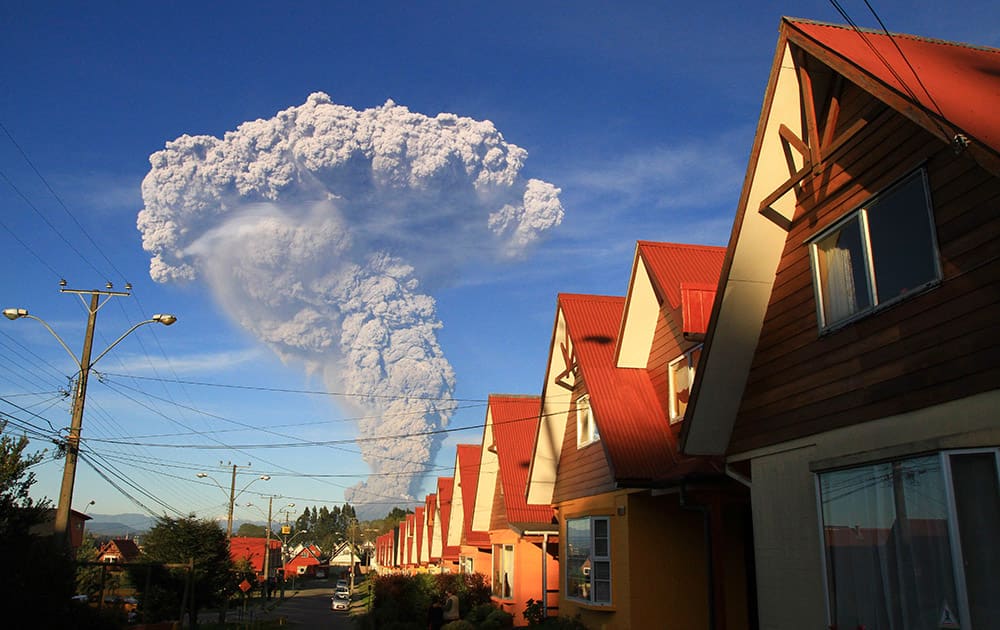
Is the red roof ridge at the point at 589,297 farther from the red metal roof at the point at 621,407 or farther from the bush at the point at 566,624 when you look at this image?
the bush at the point at 566,624

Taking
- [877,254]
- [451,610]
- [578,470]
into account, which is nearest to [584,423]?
[578,470]

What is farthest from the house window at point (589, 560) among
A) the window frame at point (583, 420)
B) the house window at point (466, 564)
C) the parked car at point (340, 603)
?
the parked car at point (340, 603)

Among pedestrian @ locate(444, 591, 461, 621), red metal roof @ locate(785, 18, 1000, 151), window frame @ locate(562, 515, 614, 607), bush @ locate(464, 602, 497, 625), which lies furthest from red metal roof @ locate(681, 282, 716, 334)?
bush @ locate(464, 602, 497, 625)

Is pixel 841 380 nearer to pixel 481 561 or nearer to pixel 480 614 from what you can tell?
pixel 480 614

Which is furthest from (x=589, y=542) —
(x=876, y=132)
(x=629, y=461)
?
(x=876, y=132)

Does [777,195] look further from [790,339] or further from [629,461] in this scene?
[629,461]

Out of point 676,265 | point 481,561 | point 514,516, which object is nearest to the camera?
point 676,265

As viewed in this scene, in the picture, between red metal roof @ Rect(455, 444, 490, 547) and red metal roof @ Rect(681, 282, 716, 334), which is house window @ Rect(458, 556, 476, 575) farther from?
red metal roof @ Rect(681, 282, 716, 334)
